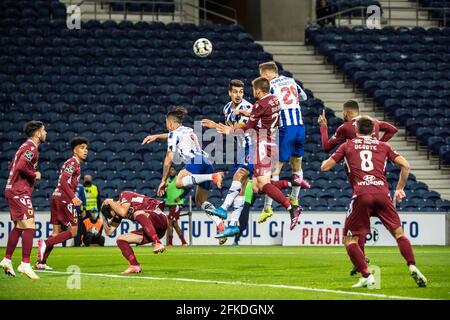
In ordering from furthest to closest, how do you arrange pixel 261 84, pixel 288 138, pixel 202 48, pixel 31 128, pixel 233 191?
1. pixel 202 48
2. pixel 233 191
3. pixel 288 138
4. pixel 261 84
5. pixel 31 128

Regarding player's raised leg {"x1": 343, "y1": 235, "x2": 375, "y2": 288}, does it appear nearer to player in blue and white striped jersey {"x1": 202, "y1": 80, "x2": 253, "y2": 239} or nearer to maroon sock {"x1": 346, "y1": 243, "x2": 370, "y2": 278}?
maroon sock {"x1": 346, "y1": 243, "x2": 370, "y2": 278}

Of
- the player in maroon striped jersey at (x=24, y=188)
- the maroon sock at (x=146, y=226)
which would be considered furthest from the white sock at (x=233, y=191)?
the player in maroon striped jersey at (x=24, y=188)

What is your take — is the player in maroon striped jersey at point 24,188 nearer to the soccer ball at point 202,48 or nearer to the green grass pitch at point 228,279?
the green grass pitch at point 228,279

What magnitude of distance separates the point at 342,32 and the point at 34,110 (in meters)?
12.1

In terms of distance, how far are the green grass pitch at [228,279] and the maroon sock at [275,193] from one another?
1.11m

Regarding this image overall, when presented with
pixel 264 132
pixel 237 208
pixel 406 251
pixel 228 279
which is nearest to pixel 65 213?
pixel 237 208

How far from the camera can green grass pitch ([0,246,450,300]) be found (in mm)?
11500

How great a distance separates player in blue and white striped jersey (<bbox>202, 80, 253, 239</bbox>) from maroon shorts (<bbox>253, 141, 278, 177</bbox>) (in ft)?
2.40

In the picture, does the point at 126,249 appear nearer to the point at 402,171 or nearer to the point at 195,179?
the point at 195,179

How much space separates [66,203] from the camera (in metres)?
16.9

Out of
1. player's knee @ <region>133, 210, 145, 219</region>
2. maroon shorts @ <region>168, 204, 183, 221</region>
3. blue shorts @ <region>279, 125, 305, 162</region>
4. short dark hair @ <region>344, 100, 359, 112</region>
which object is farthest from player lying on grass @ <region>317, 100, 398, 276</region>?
maroon shorts @ <region>168, 204, 183, 221</region>

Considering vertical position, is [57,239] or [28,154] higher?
[28,154]

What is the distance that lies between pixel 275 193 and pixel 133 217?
2800mm
